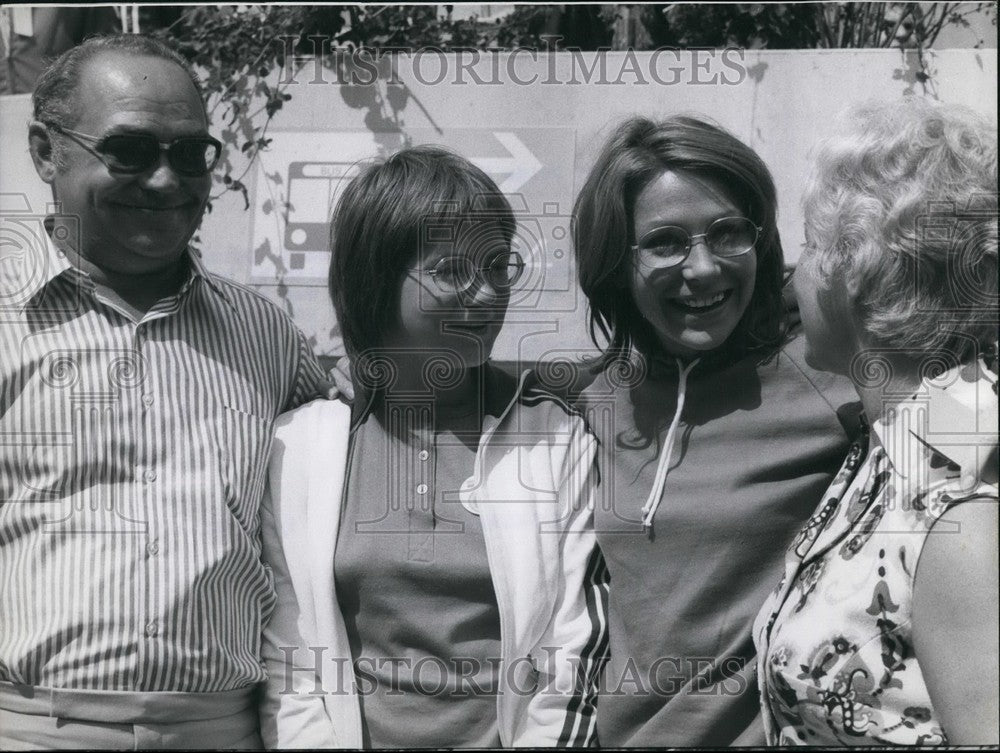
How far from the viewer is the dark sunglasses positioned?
2.30 meters

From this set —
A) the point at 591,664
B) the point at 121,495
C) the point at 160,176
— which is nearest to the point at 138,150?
the point at 160,176

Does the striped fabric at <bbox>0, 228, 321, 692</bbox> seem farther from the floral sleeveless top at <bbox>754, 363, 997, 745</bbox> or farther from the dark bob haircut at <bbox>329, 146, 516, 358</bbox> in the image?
the floral sleeveless top at <bbox>754, 363, 997, 745</bbox>

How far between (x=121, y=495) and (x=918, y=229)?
1.71 m

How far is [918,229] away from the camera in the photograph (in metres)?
2.11

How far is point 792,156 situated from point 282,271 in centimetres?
119

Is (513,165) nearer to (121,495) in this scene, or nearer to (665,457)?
(665,457)

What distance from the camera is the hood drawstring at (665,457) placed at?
7.88 feet

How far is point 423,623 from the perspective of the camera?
7.76ft

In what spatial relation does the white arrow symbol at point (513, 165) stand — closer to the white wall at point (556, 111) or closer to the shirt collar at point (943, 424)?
the white wall at point (556, 111)

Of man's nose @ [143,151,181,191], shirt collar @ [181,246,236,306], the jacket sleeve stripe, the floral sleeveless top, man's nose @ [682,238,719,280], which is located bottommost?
the jacket sleeve stripe

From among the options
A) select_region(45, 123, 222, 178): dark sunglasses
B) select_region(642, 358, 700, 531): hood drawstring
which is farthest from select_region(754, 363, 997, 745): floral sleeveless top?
select_region(45, 123, 222, 178): dark sunglasses

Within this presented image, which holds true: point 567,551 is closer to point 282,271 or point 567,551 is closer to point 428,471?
point 428,471

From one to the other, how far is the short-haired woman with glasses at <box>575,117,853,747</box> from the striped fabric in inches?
32.3

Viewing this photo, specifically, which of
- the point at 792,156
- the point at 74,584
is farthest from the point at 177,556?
the point at 792,156
